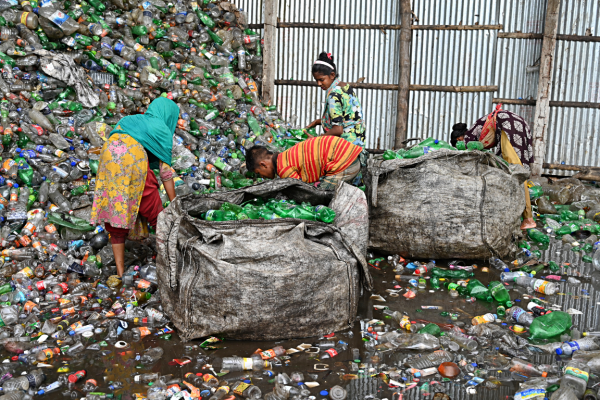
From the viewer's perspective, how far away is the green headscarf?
141 inches

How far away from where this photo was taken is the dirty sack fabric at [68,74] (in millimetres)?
5328

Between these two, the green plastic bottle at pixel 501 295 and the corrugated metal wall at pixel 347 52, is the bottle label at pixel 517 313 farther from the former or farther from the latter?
the corrugated metal wall at pixel 347 52

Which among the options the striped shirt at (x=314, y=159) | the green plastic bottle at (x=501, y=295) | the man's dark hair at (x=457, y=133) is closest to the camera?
the green plastic bottle at (x=501, y=295)

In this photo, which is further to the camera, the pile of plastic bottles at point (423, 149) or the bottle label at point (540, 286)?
the pile of plastic bottles at point (423, 149)

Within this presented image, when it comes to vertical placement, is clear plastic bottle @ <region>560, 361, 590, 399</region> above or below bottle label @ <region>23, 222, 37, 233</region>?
below

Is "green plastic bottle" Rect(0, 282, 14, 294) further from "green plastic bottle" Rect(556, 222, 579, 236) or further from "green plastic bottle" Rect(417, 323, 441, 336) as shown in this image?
"green plastic bottle" Rect(556, 222, 579, 236)


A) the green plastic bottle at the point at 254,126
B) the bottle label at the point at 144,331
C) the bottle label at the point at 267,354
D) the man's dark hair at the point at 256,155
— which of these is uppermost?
the man's dark hair at the point at 256,155

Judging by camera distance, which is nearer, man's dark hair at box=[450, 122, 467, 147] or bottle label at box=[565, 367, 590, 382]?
bottle label at box=[565, 367, 590, 382]

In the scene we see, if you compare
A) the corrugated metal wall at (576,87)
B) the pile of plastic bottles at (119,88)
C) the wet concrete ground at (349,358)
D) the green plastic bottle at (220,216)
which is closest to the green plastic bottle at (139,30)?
the pile of plastic bottles at (119,88)

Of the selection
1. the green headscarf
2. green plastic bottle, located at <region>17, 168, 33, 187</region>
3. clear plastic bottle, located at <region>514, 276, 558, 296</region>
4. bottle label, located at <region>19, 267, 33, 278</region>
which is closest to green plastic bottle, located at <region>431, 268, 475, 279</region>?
clear plastic bottle, located at <region>514, 276, 558, 296</region>

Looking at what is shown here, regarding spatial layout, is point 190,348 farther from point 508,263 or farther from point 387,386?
point 508,263

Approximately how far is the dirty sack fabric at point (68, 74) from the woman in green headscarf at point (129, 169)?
2.07 m

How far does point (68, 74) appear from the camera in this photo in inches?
212

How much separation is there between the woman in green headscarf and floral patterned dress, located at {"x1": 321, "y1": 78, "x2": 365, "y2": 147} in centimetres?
148
